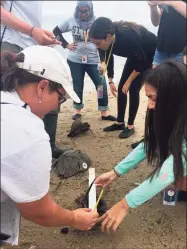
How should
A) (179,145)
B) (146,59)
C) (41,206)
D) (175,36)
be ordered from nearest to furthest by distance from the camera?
1. (41,206)
2. (179,145)
3. (175,36)
4. (146,59)

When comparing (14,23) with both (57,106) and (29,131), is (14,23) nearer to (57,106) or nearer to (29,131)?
(57,106)

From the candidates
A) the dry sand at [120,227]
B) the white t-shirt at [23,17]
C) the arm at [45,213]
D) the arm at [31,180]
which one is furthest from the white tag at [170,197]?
the white t-shirt at [23,17]

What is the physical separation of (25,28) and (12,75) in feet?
2.42

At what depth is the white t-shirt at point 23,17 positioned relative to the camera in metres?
1.80

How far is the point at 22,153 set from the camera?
101 centimetres

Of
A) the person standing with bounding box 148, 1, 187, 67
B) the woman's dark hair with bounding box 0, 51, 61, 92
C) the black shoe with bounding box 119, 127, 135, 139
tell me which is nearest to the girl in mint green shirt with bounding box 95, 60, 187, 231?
the woman's dark hair with bounding box 0, 51, 61, 92

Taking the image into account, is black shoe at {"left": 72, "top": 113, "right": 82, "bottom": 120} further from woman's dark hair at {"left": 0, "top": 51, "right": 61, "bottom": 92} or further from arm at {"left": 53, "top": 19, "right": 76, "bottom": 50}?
woman's dark hair at {"left": 0, "top": 51, "right": 61, "bottom": 92}

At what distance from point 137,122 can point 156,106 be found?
159 cm

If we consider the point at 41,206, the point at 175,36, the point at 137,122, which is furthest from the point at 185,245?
the point at 137,122

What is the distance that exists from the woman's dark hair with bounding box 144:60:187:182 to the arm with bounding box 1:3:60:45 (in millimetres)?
546

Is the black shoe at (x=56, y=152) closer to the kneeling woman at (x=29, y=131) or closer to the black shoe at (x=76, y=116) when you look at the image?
the black shoe at (x=76, y=116)

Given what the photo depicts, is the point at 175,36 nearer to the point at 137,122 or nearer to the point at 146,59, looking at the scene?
the point at 146,59

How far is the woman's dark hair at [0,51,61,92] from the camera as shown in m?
1.08

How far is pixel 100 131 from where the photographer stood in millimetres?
3029
